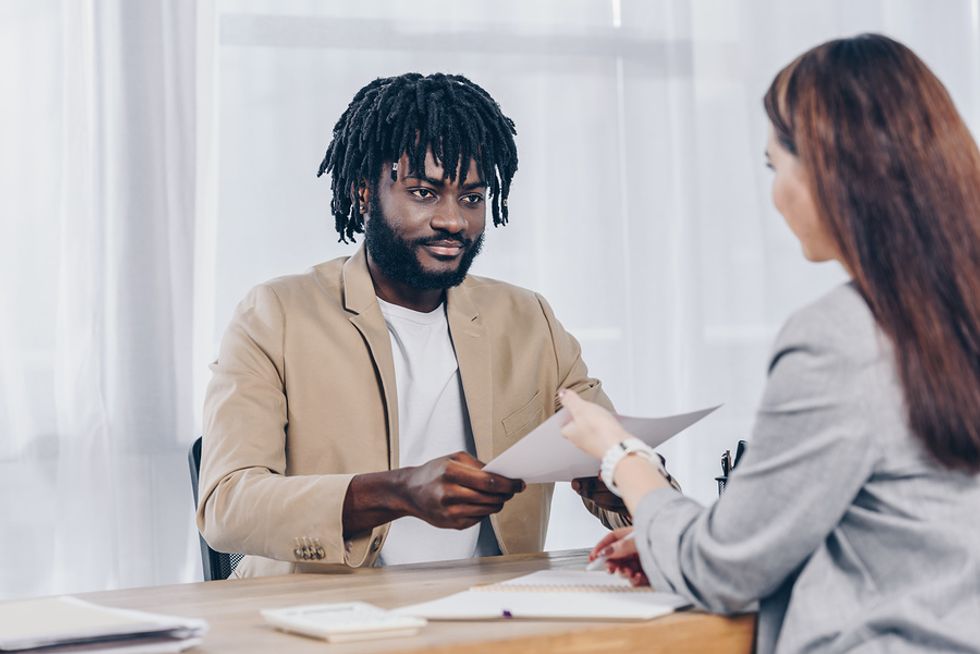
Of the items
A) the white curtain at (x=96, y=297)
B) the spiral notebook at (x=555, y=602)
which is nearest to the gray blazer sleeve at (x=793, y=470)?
the spiral notebook at (x=555, y=602)

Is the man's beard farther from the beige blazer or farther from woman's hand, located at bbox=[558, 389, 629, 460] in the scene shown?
Answer: woman's hand, located at bbox=[558, 389, 629, 460]

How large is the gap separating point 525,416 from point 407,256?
386 mm

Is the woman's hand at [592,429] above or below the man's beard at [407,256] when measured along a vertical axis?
below

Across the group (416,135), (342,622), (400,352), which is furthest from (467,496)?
(416,135)

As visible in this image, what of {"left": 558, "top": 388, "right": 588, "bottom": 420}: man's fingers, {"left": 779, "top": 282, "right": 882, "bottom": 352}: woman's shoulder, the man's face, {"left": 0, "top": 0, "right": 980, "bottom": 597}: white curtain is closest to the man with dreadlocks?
the man's face

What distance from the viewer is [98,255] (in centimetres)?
278

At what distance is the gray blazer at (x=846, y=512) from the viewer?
110cm

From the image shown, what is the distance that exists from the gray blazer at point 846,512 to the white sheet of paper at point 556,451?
28 centimetres

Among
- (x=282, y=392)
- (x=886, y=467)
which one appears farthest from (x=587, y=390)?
(x=886, y=467)

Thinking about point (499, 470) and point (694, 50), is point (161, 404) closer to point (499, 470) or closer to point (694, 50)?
point (499, 470)

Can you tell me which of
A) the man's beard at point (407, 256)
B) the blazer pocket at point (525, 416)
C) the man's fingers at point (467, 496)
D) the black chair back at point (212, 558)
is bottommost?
the black chair back at point (212, 558)

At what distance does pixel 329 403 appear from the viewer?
203 centimetres

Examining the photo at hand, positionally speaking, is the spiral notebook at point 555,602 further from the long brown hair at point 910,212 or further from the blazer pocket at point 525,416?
the blazer pocket at point 525,416

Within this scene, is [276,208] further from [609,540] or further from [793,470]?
[793,470]
